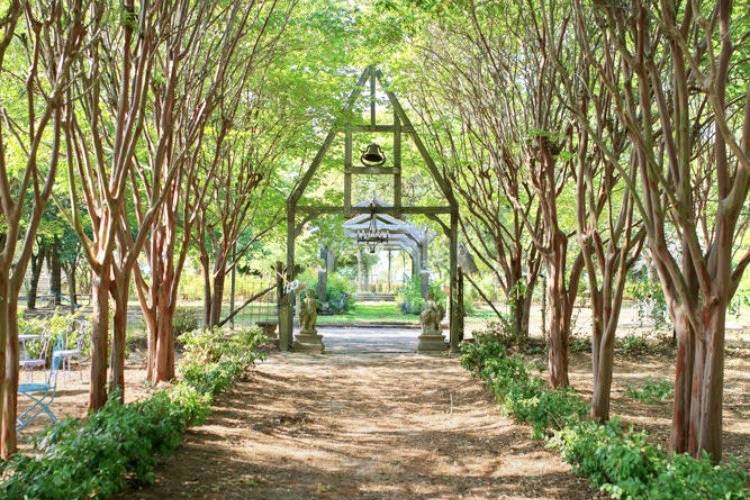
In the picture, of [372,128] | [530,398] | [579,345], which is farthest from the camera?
[372,128]

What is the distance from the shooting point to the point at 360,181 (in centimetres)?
3534

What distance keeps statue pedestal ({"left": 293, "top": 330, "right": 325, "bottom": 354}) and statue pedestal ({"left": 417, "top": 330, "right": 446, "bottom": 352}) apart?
2.31 metres

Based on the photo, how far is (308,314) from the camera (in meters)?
17.5

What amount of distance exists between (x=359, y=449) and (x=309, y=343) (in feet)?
32.5

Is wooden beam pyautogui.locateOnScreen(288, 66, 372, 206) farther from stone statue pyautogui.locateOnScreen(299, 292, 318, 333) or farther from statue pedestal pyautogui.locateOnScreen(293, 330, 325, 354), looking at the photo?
statue pedestal pyautogui.locateOnScreen(293, 330, 325, 354)

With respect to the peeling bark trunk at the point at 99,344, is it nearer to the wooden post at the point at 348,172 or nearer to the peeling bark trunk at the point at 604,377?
the peeling bark trunk at the point at 604,377

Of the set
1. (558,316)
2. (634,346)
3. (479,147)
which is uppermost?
(479,147)

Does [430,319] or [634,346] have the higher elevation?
[430,319]

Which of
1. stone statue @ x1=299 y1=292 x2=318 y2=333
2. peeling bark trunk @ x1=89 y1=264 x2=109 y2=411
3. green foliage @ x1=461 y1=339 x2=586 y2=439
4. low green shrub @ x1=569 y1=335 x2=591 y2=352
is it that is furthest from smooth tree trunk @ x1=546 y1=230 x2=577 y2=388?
stone statue @ x1=299 y1=292 x2=318 y2=333

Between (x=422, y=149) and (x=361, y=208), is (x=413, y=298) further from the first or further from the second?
(x=422, y=149)

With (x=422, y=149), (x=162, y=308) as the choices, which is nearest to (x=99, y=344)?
(x=162, y=308)

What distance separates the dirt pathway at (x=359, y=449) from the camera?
579 centimetres

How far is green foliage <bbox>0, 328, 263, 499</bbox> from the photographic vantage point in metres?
3.96

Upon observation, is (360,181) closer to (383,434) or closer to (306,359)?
(306,359)
